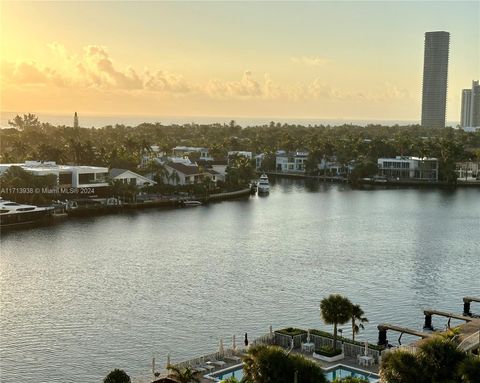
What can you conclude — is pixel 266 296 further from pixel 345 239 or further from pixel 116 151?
pixel 116 151

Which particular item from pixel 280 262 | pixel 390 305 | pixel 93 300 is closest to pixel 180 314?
pixel 93 300

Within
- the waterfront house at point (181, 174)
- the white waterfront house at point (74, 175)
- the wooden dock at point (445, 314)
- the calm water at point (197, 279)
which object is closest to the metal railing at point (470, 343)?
the calm water at point (197, 279)

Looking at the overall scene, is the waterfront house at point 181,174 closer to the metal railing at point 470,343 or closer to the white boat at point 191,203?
the white boat at point 191,203

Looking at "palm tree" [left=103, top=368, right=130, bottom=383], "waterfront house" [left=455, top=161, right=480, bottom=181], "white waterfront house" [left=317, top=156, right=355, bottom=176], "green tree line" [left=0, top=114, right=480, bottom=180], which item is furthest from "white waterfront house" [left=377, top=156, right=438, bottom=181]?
"palm tree" [left=103, top=368, right=130, bottom=383]

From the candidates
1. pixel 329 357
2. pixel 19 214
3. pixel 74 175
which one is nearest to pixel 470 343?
pixel 329 357

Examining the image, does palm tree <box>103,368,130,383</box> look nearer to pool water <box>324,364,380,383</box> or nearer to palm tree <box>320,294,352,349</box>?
pool water <box>324,364,380,383</box>
